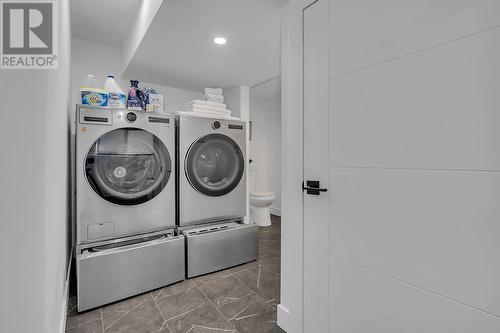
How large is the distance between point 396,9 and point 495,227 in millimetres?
847

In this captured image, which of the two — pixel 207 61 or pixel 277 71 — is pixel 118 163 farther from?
pixel 277 71

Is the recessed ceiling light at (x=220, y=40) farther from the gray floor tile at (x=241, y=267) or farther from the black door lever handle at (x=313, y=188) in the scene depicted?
the gray floor tile at (x=241, y=267)

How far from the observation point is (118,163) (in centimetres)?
198

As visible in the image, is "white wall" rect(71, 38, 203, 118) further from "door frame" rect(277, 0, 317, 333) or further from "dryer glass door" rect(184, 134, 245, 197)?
"door frame" rect(277, 0, 317, 333)

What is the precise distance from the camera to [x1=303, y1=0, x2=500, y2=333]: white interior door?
2.49ft

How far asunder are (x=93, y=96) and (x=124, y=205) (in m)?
0.91

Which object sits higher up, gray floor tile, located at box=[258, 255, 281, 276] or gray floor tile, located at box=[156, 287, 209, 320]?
gray floor tile, located at box=[258, 255, 281, 276]

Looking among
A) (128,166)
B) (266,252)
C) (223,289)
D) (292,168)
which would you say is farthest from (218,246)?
(292,168)

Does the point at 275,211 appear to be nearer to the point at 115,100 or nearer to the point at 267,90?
the point at 267,90

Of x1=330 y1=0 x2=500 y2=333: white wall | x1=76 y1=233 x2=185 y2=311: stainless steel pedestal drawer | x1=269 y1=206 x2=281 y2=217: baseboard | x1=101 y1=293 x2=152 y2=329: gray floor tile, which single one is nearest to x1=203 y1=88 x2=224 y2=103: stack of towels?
x1=76 y1=233 x2=185 y2=311: stainless steel pedestal drawer

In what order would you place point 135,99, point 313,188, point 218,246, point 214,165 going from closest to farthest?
point 313,188 < point 135,99 < point 218,246 < point 214,165

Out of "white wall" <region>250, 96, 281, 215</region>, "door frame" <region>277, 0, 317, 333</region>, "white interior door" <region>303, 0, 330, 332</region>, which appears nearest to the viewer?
"white interior door" <region>303, 0, 330, 332</region>

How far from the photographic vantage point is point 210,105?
2.64 meters

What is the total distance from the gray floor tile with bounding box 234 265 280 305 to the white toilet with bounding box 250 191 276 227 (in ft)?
4.48
